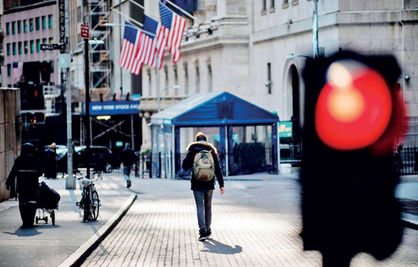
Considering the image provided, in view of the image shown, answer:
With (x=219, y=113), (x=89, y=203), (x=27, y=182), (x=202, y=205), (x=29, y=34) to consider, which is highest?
A: (x=29, y=34)

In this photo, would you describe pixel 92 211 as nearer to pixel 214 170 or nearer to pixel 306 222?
pixel 214 170

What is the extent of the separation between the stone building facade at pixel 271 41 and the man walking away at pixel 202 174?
63.5 feet

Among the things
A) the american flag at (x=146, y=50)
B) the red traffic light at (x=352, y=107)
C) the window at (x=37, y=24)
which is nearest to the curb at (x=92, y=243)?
the red traffic light at (x=352, y=107)

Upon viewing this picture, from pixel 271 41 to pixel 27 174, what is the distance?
112 ft

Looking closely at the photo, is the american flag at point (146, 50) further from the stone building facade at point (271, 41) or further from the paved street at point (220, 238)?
the paved street at point (220, 238)

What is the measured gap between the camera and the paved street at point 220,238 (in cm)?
1348

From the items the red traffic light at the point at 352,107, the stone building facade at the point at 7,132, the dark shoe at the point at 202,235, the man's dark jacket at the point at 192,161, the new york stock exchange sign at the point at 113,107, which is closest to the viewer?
the red traffic light at the point at 352,107

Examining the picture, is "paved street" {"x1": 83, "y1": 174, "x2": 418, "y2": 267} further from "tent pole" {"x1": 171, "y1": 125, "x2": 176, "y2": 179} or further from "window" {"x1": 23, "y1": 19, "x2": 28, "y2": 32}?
"window" {"x1": 23, "y1": 19, "x2": 28, "y2": 32}

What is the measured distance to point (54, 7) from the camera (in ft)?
371

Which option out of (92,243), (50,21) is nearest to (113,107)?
(50,21)

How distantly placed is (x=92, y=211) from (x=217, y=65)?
125 ft

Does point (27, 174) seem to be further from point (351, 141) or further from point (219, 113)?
point (219, 113)

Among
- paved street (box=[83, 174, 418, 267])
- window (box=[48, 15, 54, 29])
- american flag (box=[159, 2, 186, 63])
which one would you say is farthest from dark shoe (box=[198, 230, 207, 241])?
window (box=[48, 15, 54, 29])

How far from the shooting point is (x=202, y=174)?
Result: 15688mm
